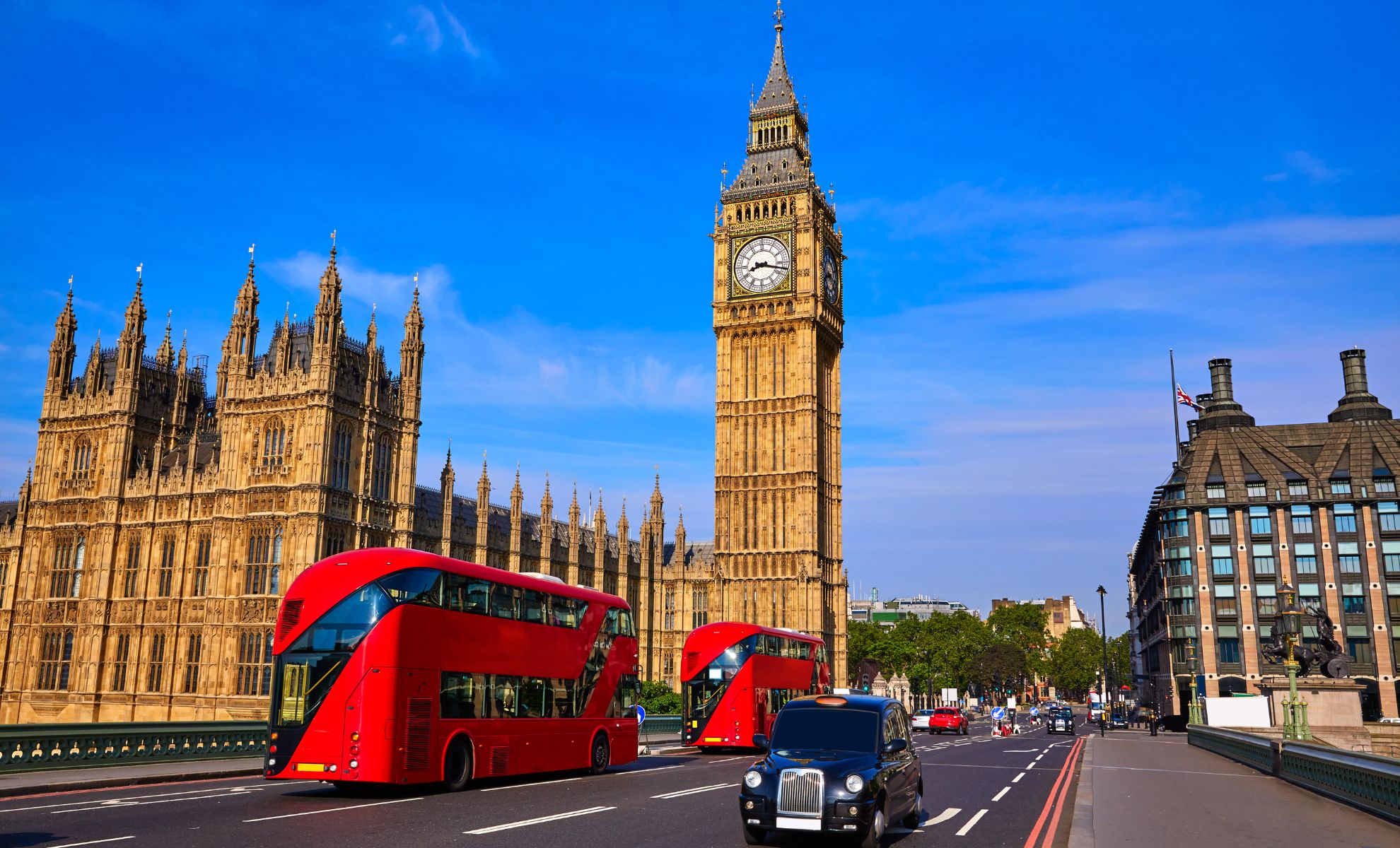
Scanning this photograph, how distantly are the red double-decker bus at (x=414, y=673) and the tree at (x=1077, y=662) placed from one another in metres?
155

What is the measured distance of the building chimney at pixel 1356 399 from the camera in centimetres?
9612

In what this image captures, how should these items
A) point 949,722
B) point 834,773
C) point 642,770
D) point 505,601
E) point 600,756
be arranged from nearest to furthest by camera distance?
point 834,773 → point 505,601 → point 600,756 → point 642,770 → point 949,722

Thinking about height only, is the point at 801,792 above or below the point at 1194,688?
above

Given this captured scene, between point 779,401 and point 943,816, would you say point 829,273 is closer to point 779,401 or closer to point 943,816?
point 779,401

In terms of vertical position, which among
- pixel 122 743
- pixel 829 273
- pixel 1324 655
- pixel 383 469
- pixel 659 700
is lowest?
pixel 659 700

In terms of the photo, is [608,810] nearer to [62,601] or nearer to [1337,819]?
[1337,819]

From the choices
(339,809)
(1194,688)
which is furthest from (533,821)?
(1194,688)

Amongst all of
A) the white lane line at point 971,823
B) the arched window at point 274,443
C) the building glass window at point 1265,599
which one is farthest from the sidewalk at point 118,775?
the building glass window at point 1265,599

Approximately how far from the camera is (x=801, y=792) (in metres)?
13.4

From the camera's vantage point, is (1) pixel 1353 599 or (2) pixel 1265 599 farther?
(2) pixel 1265 599

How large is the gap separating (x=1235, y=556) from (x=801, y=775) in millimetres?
87058

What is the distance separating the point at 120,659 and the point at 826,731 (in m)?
48.2

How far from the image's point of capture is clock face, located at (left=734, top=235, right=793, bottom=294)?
87438 mm

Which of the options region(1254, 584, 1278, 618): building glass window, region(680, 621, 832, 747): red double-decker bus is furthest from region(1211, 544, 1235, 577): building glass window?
region(680, 621, 832, 747): red double-decker bus
